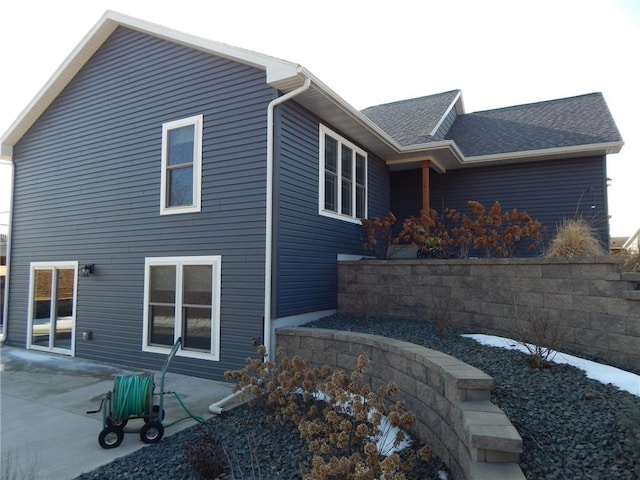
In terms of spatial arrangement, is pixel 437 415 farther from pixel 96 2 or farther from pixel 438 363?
pixel 96 2

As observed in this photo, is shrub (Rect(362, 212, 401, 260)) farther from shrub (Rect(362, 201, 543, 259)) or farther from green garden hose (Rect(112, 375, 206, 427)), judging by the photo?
green garden hose (Rect(112, 375, 206, 427))

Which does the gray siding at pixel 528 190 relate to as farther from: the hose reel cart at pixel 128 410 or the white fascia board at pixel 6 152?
the white fascia board at pixel 6 152

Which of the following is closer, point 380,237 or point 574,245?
point 574,245

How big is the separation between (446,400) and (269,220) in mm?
3633

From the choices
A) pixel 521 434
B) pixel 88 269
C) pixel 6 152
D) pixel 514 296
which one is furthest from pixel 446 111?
pixel 6 152

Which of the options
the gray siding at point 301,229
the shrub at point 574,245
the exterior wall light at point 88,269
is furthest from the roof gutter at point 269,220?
the exterior wall light at point 88,269

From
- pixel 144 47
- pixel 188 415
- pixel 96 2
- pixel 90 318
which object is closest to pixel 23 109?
pixel 96 2

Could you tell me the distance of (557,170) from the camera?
9727 mm

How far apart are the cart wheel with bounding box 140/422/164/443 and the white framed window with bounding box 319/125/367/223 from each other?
4.24 meters

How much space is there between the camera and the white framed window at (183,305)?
6.46m

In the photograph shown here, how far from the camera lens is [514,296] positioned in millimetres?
5531

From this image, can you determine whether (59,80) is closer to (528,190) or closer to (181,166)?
(181,166)

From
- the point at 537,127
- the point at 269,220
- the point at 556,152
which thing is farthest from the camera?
the point at 537,127

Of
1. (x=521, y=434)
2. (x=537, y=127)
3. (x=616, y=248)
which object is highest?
(x=537, y=127)
